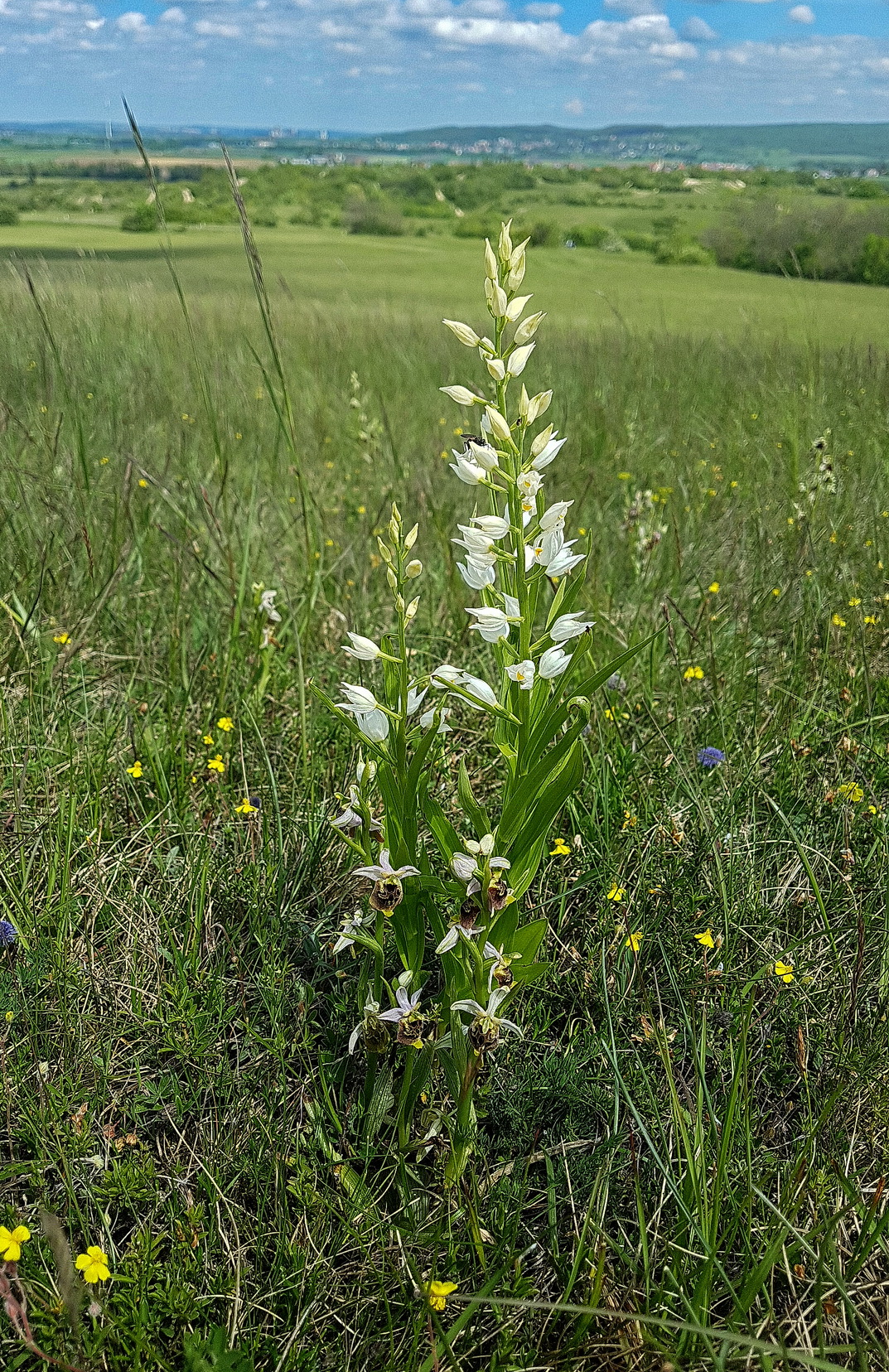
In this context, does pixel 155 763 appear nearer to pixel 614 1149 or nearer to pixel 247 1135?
pixel 247 1135

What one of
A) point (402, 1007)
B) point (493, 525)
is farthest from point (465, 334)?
point (402, 1007)

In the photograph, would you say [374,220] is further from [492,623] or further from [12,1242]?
[12,1242]

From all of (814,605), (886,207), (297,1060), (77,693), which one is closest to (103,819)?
(77,693)

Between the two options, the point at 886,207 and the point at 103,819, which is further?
the point at 886,207

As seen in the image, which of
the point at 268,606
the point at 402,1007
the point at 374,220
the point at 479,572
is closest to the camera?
the point at 479,572

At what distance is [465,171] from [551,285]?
1916 centimetres

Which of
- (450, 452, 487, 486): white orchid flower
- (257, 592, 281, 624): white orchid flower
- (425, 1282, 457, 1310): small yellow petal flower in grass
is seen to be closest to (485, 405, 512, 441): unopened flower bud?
(450, 452, 487, 486): white orchid flower

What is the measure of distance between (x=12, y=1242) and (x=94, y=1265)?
0.12 metres

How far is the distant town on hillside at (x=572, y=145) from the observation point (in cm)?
333

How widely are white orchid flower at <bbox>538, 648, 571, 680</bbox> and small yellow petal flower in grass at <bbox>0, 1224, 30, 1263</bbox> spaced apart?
1.04 metres

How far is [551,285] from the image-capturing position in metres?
13.4

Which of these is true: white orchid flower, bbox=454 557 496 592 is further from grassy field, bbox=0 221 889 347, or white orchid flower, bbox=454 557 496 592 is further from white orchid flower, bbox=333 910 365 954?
grassy field, bbox=0 221 889 347

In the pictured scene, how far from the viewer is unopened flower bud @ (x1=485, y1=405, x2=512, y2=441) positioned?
1143 mm

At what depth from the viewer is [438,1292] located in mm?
1190
